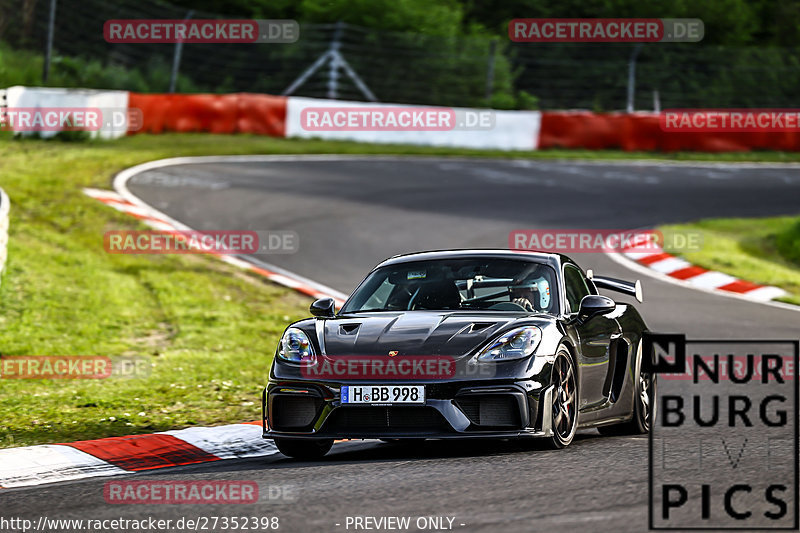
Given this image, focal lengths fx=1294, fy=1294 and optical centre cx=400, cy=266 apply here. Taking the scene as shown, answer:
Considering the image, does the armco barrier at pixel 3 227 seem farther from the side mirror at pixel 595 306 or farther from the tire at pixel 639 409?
the side mirror at pixel 595 306

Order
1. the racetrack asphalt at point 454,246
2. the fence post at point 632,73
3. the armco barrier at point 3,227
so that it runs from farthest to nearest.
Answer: the fence post at point 632,73 → the armco barrier at point 3,227 → the racetrack asphalt at point 454,246

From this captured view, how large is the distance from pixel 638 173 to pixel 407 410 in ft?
69.5

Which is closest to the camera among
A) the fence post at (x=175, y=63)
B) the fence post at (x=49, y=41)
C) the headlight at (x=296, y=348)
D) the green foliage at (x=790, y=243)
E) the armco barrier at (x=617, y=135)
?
the headlight at (x=296, y=348)

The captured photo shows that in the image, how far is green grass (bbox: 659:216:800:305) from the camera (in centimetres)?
1673

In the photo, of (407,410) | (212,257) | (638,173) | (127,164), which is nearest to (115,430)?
(407,410)

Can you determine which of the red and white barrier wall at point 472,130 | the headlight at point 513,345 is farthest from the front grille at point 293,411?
the red and white barrier wall at point 472,130

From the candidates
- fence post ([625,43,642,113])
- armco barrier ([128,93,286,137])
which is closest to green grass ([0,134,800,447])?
armco barrier ([128,93,286,137])

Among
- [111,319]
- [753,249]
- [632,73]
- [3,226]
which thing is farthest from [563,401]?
[632,73]

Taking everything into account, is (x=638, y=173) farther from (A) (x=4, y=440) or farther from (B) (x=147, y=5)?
(A) (x=4, y=440)

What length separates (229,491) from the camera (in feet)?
20.1

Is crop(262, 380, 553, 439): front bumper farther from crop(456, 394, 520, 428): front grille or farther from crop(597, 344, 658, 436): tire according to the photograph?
crop(597, 344, 658, 436): tire

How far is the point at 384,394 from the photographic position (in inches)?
271

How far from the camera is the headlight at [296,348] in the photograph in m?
7.31

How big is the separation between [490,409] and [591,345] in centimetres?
129
